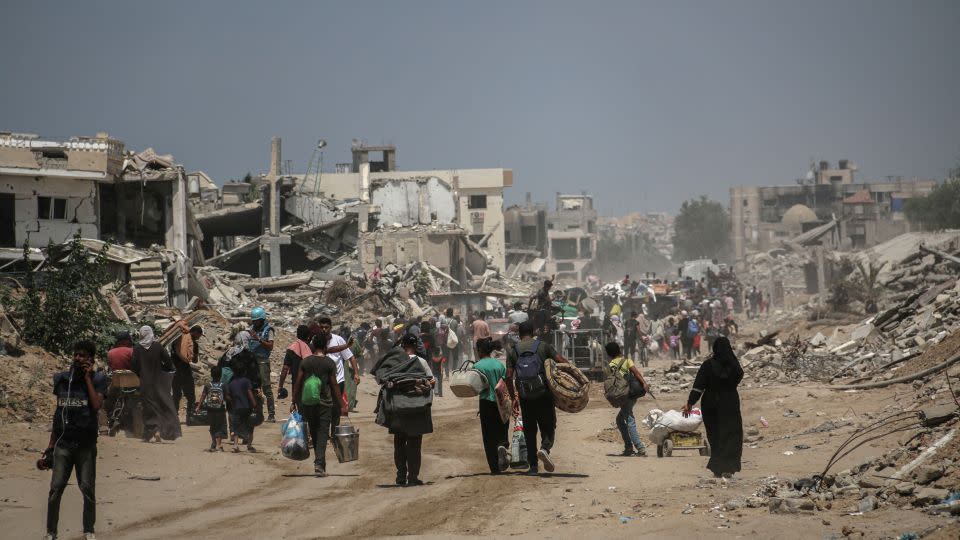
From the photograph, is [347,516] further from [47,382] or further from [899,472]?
[47,382]

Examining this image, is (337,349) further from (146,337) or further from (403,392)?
(403,392)

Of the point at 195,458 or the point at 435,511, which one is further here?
the point at 195,458

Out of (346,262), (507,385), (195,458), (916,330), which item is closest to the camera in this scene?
(507,385)

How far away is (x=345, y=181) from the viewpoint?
271 feet

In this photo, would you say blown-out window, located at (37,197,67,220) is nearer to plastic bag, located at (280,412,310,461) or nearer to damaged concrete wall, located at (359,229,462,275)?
damaged concrete wall, located at (359,229,462,275)

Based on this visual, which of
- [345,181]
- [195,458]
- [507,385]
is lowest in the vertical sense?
[195,458]

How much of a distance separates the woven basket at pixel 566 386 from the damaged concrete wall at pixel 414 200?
5060cm

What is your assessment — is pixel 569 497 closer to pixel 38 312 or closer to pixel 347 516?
pixel 347 516

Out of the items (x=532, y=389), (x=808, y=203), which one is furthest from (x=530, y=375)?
(x=808, y=203)

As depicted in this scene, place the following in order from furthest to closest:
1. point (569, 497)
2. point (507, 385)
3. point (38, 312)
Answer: point (38, 312) → point (507, 385) → point (569, 497)

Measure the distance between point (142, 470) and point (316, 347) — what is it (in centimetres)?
239

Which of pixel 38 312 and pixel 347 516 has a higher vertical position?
pixel 38 312

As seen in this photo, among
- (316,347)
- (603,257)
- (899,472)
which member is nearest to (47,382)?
(316,347)

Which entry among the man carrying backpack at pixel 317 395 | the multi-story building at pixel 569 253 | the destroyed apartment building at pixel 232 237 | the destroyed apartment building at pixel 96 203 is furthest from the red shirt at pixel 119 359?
the multi-story building at pixel 569 253
